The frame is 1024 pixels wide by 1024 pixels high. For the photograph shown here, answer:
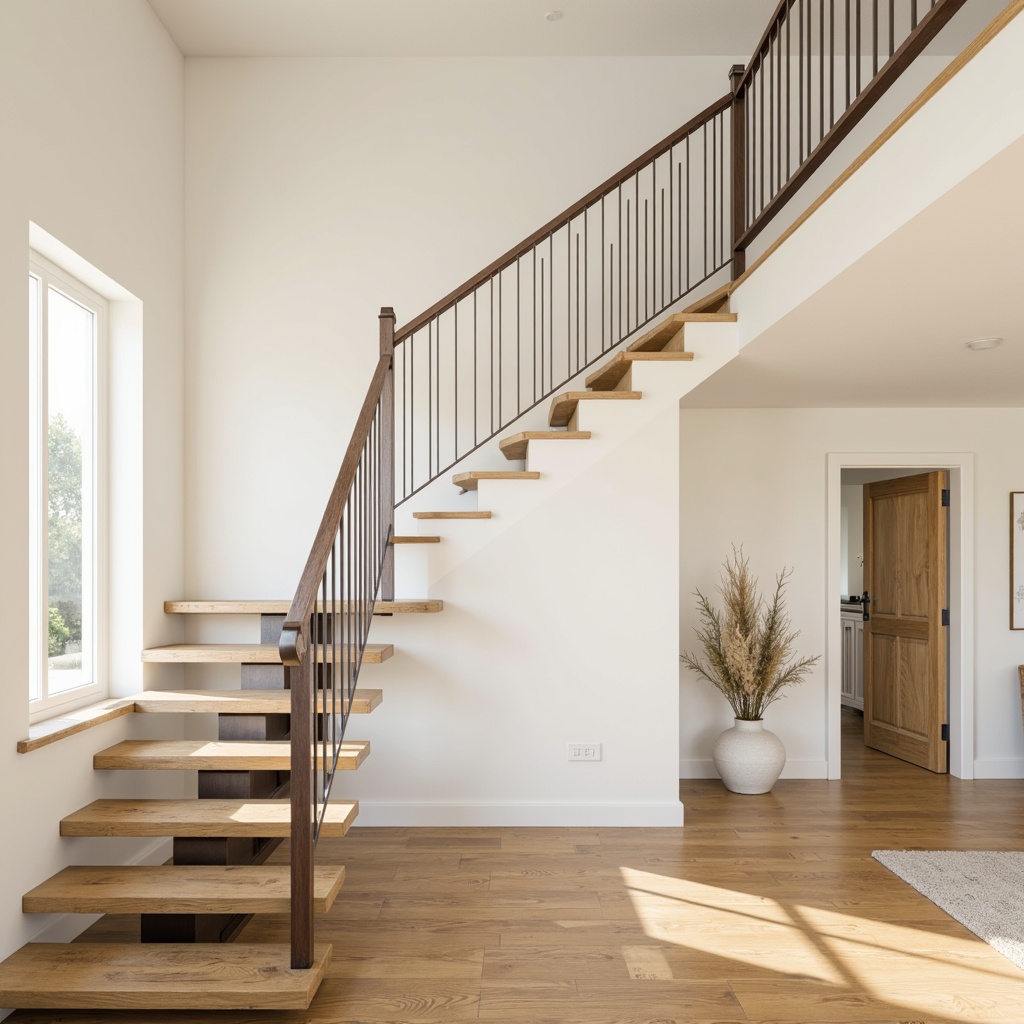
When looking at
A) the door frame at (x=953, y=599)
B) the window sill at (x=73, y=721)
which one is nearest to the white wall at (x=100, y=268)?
the window sill at (x=73, y=721)

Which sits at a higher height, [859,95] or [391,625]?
[859,95]

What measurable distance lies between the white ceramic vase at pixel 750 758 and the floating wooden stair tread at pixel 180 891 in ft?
8.91

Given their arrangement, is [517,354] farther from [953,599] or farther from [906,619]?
[906,619]

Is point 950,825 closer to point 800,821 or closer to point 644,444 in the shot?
point 800,821

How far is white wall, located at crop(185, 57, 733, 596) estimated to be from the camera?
197 inches

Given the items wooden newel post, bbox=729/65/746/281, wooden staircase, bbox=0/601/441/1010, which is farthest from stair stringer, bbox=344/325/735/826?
wooden newel post, bbox=729/65/746/281

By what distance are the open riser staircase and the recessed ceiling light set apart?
1.01 metres

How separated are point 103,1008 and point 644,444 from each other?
3192 millimetres

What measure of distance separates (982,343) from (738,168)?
56.4 inches

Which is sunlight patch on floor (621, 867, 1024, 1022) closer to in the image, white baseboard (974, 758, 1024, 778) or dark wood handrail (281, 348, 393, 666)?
dark wood handrail (281, 348, 393, 666)

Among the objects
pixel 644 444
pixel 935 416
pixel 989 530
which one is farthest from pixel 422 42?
pixel 989 530

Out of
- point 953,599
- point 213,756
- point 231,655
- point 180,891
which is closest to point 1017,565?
point 953,599

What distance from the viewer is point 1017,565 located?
555cm

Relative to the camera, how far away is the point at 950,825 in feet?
14.7
